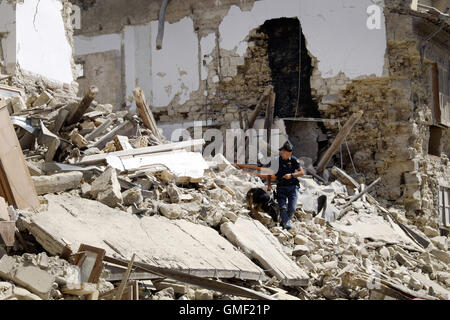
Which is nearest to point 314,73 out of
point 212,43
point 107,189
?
point 212,43

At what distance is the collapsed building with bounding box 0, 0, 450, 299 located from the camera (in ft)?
16.5

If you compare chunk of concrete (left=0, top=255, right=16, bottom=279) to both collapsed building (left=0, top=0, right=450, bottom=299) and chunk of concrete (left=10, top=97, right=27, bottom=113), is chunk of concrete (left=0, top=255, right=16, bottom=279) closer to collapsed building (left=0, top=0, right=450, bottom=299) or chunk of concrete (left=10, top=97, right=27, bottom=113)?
collapsed building (left=0, top=0, right=450, bottom=299)

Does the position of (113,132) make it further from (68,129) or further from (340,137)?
(340,137)

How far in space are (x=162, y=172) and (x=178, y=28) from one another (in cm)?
844

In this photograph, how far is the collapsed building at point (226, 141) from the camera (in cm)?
504

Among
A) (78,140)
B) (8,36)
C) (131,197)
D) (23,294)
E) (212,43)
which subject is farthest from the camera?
(212,43)

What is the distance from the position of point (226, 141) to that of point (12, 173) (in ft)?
24.4

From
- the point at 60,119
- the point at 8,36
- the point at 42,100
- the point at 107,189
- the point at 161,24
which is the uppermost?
the point at 161,24

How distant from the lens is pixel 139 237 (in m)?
5.24

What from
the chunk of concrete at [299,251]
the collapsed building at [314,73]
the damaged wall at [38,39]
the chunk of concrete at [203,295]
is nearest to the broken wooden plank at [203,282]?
the chunk of concrete at [203,295]

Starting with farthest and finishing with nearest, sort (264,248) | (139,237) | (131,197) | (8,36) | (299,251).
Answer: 1. (8,36)
2. (299,251)
3. (264,248)
4. (131,197)
5. (139,237)

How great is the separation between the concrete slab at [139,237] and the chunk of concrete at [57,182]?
0.13 metres

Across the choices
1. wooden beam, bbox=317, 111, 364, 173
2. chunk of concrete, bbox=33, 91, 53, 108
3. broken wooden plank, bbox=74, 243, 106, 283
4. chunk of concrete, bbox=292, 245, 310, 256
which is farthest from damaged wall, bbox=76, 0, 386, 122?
broken wooden plank, bbox=74, 243, 106, 283

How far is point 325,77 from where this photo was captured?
43.5ft
